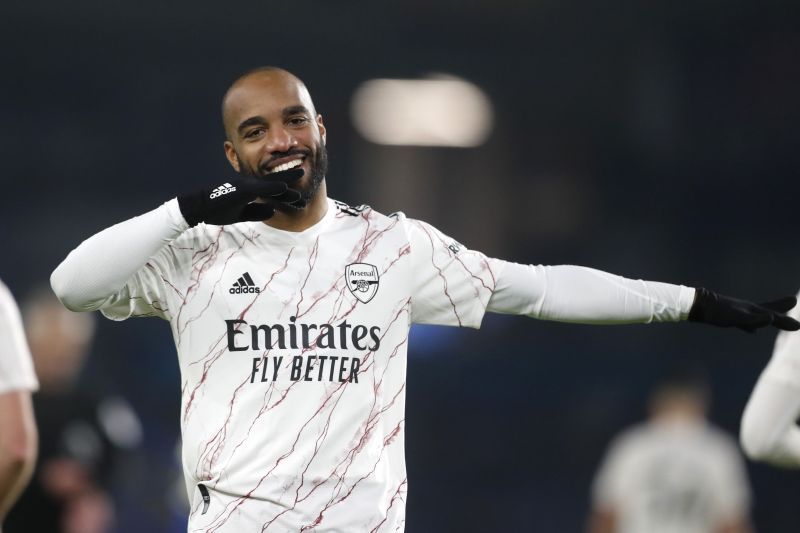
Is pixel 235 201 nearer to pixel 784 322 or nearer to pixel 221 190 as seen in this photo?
pixel 221 190

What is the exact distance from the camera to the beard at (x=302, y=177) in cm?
333

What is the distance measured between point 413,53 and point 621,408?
314 cm

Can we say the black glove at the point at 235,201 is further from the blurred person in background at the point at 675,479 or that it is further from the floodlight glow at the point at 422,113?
the floodlight glow at the point at 422,113

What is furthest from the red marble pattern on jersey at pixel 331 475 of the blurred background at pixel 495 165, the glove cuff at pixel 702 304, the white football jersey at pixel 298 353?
the blurred background at pixel 495 165

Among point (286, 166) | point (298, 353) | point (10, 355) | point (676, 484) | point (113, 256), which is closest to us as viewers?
point (113, 256)

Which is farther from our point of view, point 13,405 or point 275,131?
point 13,405

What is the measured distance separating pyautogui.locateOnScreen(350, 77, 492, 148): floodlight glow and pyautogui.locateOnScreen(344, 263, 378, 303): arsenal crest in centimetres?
708

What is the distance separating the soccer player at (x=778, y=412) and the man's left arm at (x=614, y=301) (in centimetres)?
19

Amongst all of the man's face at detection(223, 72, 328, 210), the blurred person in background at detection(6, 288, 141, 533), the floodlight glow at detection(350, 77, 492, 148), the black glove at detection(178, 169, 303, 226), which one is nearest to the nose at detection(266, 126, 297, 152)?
the man's face at detection(223, 72, 328, 210)

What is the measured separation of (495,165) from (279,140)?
729cm

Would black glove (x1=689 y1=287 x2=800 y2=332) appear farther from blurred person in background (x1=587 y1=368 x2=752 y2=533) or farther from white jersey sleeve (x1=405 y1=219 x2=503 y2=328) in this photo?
blurred person in background (x1=587 y1=368 x2=752 y2=533)

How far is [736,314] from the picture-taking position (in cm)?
339

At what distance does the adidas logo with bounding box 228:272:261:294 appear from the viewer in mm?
3281

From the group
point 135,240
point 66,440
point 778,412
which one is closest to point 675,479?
point 66,440
